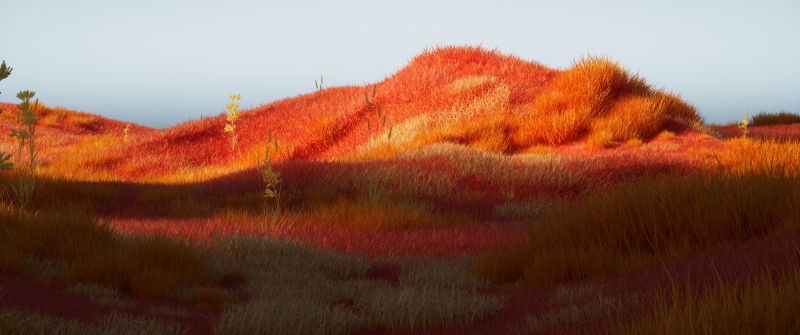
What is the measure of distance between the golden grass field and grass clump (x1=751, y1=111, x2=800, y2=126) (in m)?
7.47

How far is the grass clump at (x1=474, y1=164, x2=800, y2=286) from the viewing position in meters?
4.73

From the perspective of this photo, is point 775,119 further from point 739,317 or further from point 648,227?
point 739,317

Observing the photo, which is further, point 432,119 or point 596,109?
point 432,119

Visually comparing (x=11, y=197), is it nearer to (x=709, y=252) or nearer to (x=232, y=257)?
(x=232, y=257)

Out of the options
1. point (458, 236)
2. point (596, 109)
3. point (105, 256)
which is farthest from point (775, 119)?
point (105, 256)

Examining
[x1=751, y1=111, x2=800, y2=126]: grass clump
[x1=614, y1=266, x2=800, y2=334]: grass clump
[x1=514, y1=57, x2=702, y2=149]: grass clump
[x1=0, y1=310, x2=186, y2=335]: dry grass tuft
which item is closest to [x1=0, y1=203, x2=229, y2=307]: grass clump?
[x1=0, y1=310, x2=186, y2=335]: dry grass tuft

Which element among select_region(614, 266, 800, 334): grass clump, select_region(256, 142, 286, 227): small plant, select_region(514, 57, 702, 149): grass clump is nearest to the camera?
select_region(614, 266, 800, 334): grass clump

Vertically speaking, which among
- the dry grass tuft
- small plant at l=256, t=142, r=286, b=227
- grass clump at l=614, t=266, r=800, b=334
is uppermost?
small plant at l=256, t=142, r=286, b=227

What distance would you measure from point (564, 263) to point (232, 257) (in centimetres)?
275

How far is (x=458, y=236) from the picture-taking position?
708cm

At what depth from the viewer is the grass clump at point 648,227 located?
4.73 meters

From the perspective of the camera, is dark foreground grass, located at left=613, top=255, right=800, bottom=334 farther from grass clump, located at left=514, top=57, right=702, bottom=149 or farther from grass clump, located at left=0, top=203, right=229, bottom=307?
grass clump, located at left=514, top=57, right=702, bottom=149

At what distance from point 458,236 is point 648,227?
2.34 meters

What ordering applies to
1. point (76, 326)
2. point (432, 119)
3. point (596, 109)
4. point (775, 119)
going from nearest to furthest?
point (76, 326)
point (596, 109)
point (432, 119)
point (775, 119)
